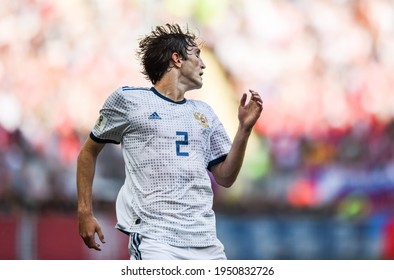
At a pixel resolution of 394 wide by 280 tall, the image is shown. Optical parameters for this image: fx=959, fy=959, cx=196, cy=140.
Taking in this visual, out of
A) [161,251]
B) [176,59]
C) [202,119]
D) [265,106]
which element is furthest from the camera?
[265,106]

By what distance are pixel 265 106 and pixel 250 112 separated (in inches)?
235

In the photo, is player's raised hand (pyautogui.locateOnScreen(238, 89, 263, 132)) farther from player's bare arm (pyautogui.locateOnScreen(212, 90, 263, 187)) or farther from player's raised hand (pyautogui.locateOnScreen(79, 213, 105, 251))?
player's raised hand (pyautogui.locateOnScreen(79, 213, 105, 251))

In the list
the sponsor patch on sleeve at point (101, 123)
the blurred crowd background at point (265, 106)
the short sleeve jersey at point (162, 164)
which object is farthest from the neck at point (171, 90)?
the blurred crowd background at point (265, 106)

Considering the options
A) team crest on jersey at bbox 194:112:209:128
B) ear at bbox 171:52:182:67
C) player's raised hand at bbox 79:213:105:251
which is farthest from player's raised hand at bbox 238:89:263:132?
Result: player's raised hand at bbox 79:213:105:251

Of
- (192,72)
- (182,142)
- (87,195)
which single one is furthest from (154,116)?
(87,195)

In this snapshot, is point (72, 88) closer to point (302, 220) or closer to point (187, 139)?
point (302, 220)

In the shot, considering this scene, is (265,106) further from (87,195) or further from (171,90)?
(87,195)

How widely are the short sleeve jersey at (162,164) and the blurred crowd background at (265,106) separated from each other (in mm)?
5418

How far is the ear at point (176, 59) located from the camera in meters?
4.65

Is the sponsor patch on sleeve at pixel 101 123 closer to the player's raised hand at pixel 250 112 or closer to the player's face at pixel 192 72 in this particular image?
the player's face at pixel 192 72

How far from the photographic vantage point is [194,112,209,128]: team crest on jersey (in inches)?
177

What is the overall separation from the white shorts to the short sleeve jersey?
0.09 ft

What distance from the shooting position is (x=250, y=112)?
173 inches

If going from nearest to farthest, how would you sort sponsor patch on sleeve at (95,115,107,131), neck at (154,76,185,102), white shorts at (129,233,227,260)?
1. white shorts at (129,233,227,260)
2. sponsor patch on sleeve at (95,115,107,131)
3. neck at (154,76,185,102)
